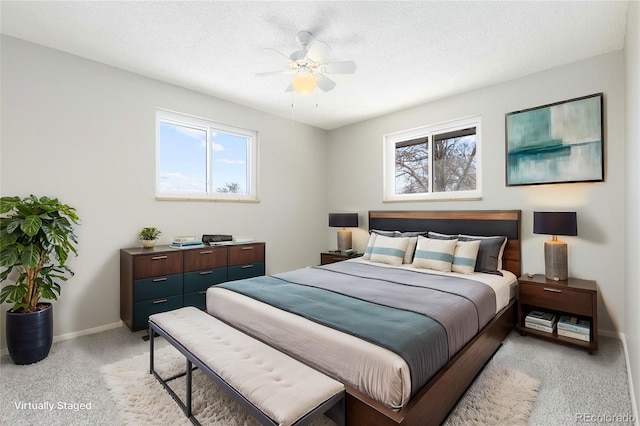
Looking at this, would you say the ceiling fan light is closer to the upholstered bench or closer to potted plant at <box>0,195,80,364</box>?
the upholstered bench

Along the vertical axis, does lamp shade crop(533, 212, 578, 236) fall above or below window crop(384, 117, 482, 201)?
below

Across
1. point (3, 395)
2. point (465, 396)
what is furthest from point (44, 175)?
point (465, 396)

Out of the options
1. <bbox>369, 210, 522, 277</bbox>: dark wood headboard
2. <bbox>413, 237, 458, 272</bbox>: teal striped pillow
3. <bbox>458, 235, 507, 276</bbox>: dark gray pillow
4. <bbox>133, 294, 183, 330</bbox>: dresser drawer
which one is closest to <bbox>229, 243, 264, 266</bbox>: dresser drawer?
<bbox>133, 294, 183, 330</bbox>: dresser drawer

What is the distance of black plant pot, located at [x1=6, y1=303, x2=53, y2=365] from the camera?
92.7 inches

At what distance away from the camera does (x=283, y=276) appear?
9.73 feet

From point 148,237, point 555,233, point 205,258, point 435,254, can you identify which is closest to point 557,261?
point 555,233

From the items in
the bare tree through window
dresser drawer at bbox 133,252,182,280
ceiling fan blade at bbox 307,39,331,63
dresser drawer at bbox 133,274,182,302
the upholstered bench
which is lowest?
the upholstered bench

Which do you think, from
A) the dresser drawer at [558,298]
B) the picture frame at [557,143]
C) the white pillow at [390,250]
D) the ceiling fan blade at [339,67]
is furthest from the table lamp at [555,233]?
the ceiling fan blade at [339,67]

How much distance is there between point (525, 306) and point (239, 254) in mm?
3143

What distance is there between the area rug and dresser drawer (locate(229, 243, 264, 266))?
4.69 ft

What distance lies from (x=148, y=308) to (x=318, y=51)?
2.88 m

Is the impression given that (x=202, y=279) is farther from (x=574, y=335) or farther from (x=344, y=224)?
(x=574, y=335)

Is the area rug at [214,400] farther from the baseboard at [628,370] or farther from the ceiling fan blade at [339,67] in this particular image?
the ceiling fan blade at [339,67]

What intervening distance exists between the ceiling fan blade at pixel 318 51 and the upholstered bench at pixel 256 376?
222cm
